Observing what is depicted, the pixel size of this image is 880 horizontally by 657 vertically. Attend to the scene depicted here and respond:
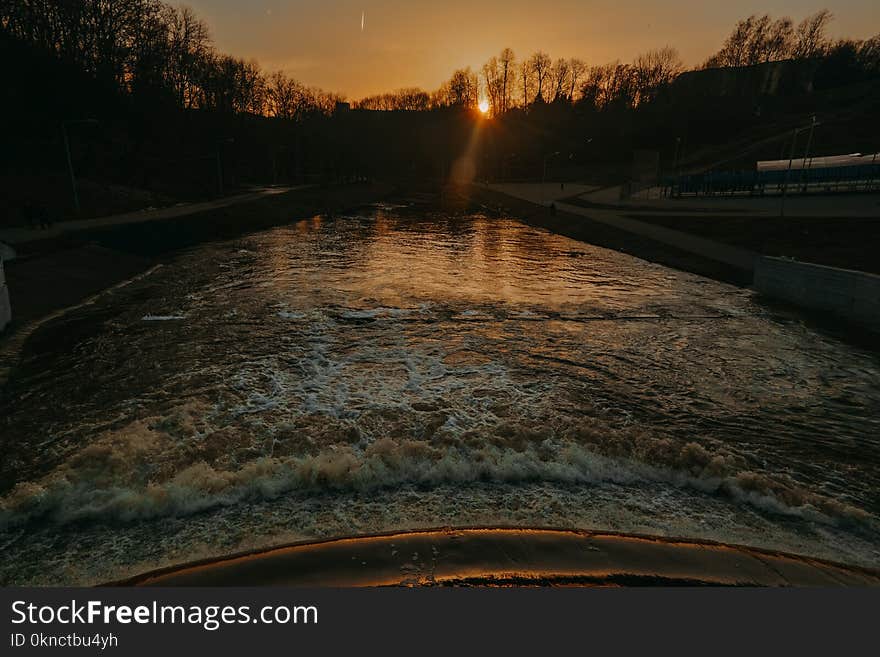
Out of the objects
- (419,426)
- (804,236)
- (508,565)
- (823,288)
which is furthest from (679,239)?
(508,565)

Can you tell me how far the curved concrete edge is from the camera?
5.30m

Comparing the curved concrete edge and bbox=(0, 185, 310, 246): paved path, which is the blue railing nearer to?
the curved concrete edge

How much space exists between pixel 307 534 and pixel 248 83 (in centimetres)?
9820

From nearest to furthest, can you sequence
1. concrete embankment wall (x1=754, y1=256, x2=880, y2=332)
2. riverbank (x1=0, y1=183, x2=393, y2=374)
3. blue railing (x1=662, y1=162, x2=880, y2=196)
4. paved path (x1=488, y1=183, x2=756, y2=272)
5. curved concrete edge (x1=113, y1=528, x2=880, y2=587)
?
curved concrete edge (x1=113, y1=528, x2=880, y2=587) → concrete embankment wall (x1=754, y1=256, x2=880, y2=332) → riverbank (x1=0, y1=183, x2=393, y2=374) → paved path (x1=488, y1=183, x2=756, y2=272) → blue railing (x1=662, y1=162, x2=880, y2=196)

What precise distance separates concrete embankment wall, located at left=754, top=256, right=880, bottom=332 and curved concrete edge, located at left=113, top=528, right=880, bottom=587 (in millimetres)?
13172

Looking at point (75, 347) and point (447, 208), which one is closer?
point (75, 347)

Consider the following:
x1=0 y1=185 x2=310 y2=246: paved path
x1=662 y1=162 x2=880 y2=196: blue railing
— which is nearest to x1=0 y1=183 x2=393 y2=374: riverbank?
x1=0 y1=185 x2=310 y2=246: paved path

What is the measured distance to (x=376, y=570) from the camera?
17.8ft

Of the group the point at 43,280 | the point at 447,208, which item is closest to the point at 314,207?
the point at 447,208

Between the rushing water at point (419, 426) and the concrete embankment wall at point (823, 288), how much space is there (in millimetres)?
1501

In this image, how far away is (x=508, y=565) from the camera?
5523mm

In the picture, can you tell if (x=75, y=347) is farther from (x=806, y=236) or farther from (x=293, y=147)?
(x=293, y=147)

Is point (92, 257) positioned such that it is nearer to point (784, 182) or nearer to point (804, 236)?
point (804, 236)

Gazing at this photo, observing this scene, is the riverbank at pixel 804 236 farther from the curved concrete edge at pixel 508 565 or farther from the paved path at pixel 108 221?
the paved path at pixel 108 221
